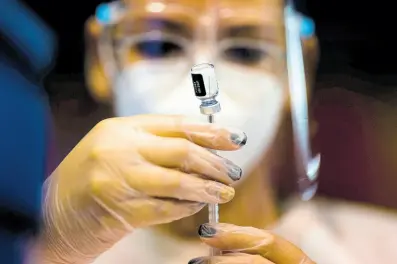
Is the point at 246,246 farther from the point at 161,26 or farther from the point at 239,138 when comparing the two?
the point at 161,26

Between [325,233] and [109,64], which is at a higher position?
[109,64]

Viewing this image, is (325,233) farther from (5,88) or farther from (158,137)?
(5,88)

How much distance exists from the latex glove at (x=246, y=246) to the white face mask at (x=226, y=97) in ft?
0.36

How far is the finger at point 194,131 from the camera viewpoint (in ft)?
3.40

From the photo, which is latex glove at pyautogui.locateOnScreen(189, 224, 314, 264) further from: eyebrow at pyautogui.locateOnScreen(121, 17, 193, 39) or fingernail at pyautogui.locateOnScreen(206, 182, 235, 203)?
eyebrow at pyautogui.locateOnScreen(121, 17, 193, 39)

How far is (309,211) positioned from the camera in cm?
115

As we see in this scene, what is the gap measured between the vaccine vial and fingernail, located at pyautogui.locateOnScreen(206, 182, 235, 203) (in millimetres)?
105

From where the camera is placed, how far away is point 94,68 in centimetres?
115

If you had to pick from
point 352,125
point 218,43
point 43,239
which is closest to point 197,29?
point 218,43

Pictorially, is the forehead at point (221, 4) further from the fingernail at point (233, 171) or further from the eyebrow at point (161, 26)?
the fingernail at point (233, 171)

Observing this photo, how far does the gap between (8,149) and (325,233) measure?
20.0 inches

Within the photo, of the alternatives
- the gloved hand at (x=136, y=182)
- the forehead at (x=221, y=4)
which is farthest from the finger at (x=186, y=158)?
the forehead at (x=221, y=4)

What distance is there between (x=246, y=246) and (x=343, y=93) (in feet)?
0.93

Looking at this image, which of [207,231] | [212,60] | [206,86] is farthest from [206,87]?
[207,231]
